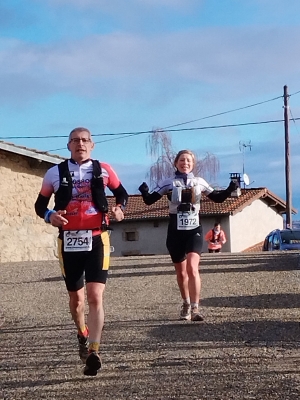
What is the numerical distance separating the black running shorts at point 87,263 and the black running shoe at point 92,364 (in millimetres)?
590

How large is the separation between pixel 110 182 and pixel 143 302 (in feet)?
15.0

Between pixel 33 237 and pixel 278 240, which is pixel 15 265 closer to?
pixel 33 237

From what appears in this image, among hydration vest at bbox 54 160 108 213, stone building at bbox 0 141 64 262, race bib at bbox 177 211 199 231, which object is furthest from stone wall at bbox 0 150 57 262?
hydration vest at bbox 54 160 108 213

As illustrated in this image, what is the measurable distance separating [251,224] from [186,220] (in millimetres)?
44178

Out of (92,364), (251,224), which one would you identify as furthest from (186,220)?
(251,224)

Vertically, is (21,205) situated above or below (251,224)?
below

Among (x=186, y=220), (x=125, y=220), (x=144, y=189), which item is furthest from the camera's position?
(x=125, y=220)

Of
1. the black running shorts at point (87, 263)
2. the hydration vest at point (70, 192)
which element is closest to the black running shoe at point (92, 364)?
the black running shorts at point (87, 263)

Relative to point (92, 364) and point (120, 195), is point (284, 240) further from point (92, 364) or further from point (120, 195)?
point (92, 364)

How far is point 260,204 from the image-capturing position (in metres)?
54.1

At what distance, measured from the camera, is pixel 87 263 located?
20.3 feet

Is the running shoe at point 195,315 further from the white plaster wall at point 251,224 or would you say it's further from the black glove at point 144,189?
the white plaster wall at point 251,224

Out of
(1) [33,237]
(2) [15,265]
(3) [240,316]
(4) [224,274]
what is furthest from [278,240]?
(3) [240,316]

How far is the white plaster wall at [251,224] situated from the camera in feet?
162
